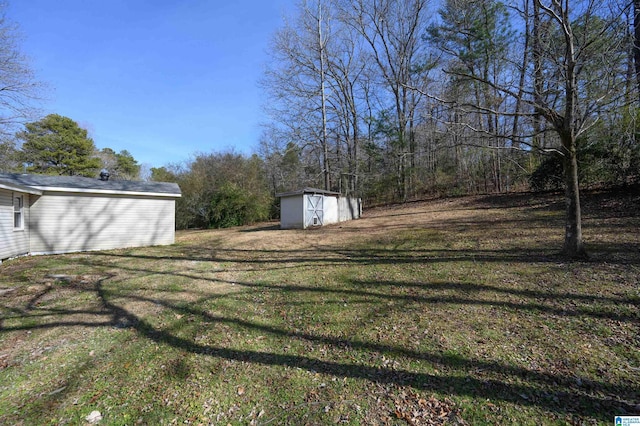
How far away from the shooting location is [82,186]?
10.0 meters

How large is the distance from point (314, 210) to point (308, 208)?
470 millimetres

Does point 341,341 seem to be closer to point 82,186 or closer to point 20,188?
point 20,188

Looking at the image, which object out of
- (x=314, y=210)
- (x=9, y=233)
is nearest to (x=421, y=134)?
(x=314, y=210)

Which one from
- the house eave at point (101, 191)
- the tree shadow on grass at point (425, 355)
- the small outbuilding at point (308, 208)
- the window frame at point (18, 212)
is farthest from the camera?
the small outbuilding at point (308, 208)

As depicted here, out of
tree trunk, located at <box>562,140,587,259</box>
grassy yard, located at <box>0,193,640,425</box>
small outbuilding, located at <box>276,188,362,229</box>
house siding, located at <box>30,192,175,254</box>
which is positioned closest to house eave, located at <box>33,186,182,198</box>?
house siding, located at <box>30,192,175,254</box>

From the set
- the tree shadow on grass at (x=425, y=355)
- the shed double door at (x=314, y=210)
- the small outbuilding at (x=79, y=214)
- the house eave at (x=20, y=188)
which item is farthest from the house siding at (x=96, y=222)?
the shed double door at (x=314, y=210)

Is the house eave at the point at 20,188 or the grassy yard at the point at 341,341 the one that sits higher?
the house eave at the point at 20,188

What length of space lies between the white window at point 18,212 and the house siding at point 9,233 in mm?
128

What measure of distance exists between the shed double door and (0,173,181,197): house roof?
6.46 m

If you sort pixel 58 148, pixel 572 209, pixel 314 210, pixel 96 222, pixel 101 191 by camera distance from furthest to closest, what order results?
pixel 58 148
pixel 314 210
pixel 96 222
pixel 101 191
pixel 572 209

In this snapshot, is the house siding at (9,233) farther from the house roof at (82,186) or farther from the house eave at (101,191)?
the house eave at (101,191)

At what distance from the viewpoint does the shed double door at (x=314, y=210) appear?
50.4ft

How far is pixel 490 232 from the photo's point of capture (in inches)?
323

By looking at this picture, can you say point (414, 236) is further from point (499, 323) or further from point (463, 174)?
point (463, 174)
